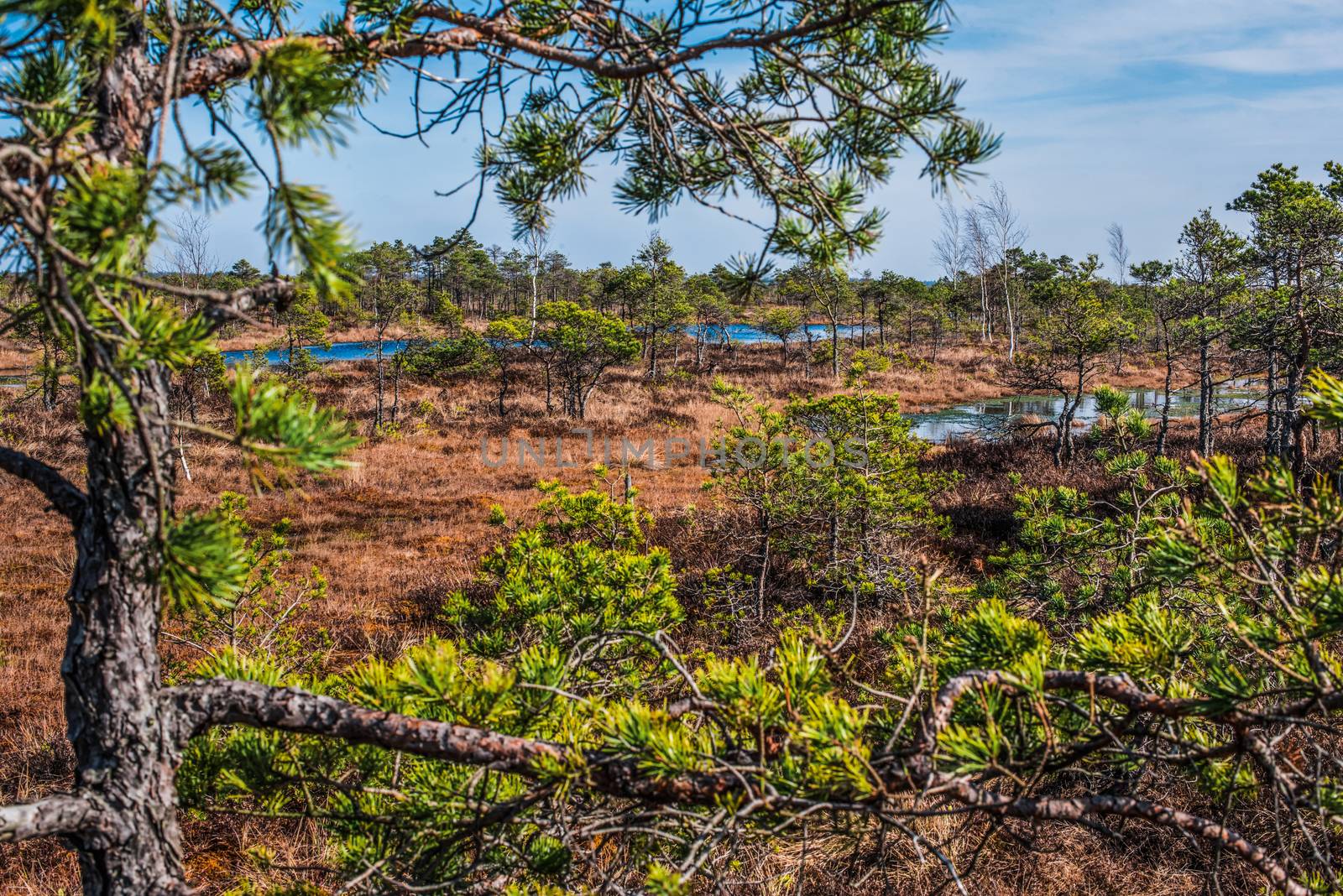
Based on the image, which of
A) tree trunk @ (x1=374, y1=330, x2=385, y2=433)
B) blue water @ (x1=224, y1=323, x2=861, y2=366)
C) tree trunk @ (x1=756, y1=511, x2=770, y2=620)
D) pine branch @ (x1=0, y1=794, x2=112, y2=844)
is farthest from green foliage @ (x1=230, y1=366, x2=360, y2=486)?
blue water @ (x1=224, y1=323, x2=861, y2=366)

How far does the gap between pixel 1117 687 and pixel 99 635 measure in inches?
68.4

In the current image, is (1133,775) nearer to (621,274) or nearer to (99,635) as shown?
(99,635)

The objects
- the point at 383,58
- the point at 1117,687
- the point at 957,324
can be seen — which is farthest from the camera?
the point at 957,324

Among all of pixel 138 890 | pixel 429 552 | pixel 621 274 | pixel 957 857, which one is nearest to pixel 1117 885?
pixel 957 857

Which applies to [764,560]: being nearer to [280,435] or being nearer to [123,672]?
[123,672]

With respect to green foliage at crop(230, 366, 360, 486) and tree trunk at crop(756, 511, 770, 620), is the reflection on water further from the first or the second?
green foliage at crop(230, 366, 360, 486)

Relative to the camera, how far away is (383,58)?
1.45 metres

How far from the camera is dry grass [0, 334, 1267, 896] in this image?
3.30 metres

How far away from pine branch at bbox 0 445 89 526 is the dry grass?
0.70 feet

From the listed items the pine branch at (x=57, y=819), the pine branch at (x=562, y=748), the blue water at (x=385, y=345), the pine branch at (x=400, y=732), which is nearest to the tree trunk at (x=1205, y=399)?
the pine branch at (x=562, y=748)

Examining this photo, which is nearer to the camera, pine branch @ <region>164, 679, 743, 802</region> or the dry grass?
pine branch @ <region>164, 679, 743, 802</region>

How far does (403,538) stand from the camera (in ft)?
41.3

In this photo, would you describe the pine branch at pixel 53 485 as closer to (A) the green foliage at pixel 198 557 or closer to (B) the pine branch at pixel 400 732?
(A) the green foliage at pixel 198 557

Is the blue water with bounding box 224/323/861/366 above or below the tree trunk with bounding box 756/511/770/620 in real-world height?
above
